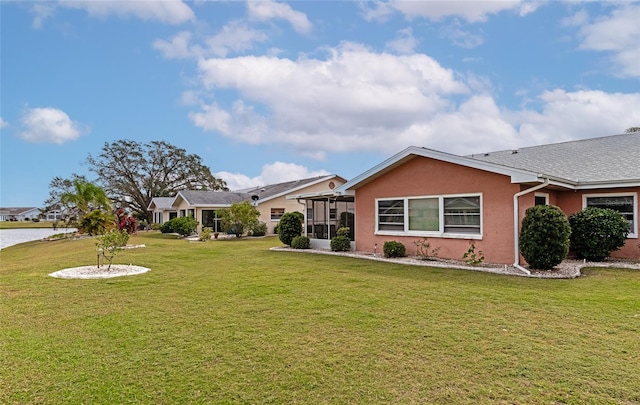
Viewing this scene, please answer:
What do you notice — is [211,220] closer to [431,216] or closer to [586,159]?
[431,216]

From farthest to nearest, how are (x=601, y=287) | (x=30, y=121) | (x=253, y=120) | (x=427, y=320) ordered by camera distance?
1. (x=253, y=120)
2. (x=30, y=121)
3. (x=601, y=287)
4. (x=427, y=320)

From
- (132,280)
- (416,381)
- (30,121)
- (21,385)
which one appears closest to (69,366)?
(21,385)

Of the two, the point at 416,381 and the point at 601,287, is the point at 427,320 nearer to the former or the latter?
the point at 416,381

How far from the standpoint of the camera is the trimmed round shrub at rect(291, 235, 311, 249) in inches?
671

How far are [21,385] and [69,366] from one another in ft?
1.53

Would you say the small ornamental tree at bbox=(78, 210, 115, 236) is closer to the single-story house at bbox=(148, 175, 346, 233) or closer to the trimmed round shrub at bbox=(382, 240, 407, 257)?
the single-story house at bbox=(148, 175, 346, 233)

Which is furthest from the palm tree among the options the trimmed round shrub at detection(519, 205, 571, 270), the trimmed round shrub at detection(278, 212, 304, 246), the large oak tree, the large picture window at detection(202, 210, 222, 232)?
the trimmed round shrub at detection(519, 205, 571, 270)

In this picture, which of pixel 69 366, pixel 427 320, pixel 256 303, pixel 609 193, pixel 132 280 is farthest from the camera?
pixel 609 193

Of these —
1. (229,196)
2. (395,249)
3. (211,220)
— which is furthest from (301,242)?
(229,196)

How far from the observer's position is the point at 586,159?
1425 cm

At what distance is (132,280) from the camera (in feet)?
30.9

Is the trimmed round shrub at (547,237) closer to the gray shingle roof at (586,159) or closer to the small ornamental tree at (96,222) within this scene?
the gray shingle roof at (586,159)

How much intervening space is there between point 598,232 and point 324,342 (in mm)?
10414

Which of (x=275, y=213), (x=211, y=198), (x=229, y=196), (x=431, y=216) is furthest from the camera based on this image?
(x=229, y=196)
